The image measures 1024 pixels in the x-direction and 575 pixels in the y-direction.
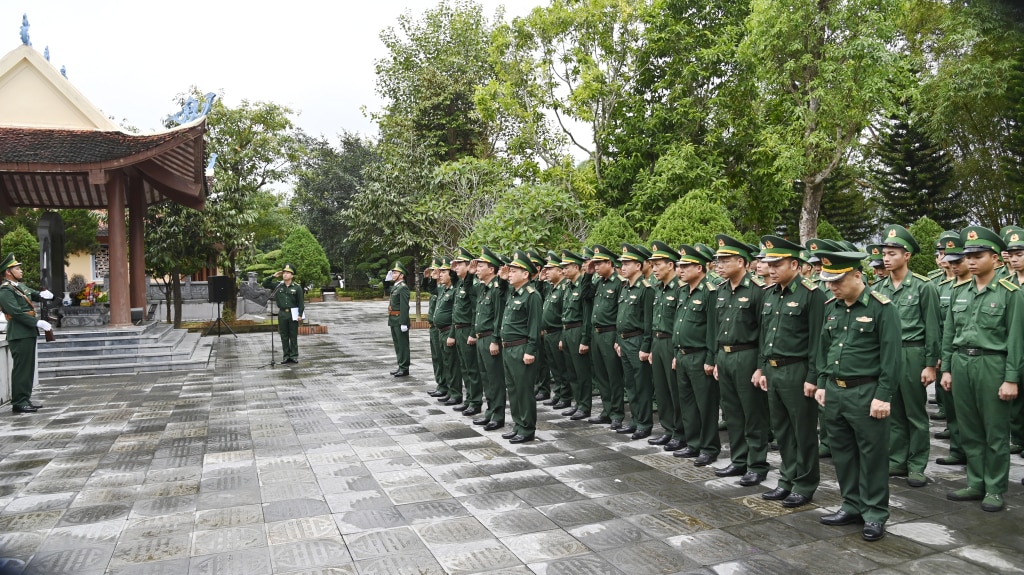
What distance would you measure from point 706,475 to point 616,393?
76.8 inches

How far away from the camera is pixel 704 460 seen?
5.82 meters

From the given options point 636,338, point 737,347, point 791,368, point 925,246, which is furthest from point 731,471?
point 925,246

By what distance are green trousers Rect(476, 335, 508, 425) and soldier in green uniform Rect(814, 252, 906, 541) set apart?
141 inches

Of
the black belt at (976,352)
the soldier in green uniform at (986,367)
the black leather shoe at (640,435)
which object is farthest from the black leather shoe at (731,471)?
the black belt at (976,352)

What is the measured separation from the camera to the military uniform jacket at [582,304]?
26.2ft

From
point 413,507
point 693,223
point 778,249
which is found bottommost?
point 413,507

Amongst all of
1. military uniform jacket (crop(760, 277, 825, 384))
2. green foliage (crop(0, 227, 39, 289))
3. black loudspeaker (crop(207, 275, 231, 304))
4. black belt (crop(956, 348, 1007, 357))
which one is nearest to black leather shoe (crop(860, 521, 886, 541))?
military uniform jacket (crop(760, 277, 825, 384))

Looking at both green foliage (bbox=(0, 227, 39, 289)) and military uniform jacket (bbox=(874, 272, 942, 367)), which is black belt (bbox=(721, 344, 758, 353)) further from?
green foliage (bbox=(0, 227, 39, 289))

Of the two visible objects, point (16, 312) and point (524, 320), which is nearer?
point (524, 320)

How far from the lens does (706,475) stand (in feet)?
18.3

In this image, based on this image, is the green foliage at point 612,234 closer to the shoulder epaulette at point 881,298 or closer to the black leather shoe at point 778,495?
the black leather shoe at point 778,495

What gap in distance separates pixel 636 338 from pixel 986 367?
303 centimetres

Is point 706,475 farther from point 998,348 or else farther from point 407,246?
point 407,246

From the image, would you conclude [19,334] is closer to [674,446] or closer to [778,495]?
[674,446]
